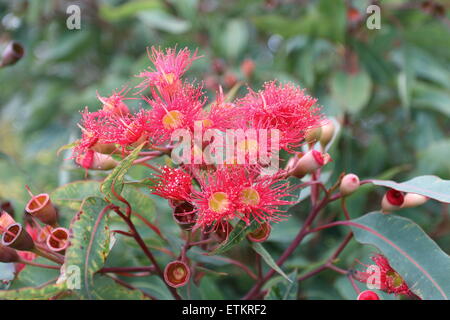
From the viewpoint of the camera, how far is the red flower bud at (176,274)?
77 centimetres

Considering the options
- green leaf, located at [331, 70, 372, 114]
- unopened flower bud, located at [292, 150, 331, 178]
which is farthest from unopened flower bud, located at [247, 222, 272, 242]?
green leaf, located at [331, 70, 372, 114]

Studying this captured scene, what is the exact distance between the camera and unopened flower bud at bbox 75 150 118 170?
0.82 m

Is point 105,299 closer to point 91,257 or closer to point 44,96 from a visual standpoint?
point 91,257

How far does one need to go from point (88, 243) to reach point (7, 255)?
0.15 m

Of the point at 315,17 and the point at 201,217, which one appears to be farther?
the point at 315,17

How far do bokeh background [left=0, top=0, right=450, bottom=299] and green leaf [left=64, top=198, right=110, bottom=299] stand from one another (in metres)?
0.52

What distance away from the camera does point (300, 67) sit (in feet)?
5.88

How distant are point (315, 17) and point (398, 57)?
21.1 inches

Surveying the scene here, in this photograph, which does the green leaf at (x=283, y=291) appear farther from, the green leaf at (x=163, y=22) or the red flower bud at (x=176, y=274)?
the green leaf at (x=163, y=22)

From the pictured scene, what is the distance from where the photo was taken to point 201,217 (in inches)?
28.9

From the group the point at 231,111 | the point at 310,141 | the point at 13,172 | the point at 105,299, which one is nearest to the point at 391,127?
the point at 310,141

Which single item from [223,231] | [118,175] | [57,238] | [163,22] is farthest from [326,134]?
[163,22]

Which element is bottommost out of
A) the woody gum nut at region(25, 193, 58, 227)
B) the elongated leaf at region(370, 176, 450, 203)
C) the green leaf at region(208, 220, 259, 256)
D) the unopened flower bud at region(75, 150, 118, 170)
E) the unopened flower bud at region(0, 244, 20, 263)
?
the unopened flower bud at region(0, 244, 20, 263)

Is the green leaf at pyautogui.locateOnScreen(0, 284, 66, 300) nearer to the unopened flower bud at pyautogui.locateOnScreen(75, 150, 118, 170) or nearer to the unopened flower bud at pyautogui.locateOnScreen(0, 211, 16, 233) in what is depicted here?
the unopened flower bud at pyautogui.locateOnScreen(0, 211, 16, 233)
